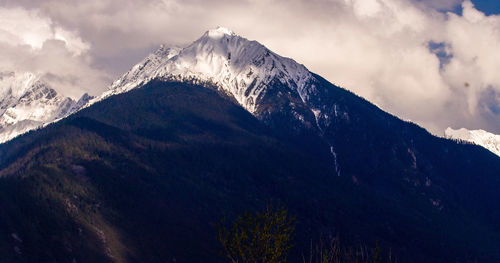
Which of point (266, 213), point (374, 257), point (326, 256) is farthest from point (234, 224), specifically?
point (374, 257)

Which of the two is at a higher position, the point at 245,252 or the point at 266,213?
the point at 266,213

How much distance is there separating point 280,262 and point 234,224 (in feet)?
25.5

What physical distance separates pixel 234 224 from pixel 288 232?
11.4m

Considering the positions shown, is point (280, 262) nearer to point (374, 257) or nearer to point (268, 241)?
point (268, 241)

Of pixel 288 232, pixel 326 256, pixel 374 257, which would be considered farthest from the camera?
pixel 288 232

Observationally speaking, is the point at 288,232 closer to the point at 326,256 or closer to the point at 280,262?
the point at 280,262

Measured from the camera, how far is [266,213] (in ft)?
245

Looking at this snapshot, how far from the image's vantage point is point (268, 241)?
7538 cm

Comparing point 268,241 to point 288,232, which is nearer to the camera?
point 268,241

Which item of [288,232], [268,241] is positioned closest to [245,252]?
[268,241]

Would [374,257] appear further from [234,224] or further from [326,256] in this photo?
[234,224]

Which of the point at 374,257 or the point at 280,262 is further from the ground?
the point at 374,257

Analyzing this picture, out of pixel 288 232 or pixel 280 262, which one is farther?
pixel 288 232

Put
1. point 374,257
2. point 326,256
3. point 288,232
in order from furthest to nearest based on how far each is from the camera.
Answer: point 288,232 → point 374,257 → point 326,256
